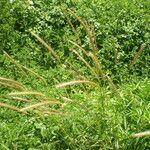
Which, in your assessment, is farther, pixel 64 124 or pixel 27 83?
pixel 27 83

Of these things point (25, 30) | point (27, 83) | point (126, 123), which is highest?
point (25, 30)

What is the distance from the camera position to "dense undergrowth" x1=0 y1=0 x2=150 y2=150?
537 cm

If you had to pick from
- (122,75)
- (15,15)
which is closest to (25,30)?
(15,15)

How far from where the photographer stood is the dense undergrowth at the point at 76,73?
17.6ft

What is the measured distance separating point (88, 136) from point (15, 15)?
14.9 ft

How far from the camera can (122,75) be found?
8.51m

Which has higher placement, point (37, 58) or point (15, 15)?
point (15, 15)

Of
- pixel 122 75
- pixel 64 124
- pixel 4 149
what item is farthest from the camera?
pixel 122 75

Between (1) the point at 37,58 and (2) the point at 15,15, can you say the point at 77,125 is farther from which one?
(2) the point at 15,15

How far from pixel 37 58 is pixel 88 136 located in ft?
11.3

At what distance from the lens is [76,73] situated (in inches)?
227

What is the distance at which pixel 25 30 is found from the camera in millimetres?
9164

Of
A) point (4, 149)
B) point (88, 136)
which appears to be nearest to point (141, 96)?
point (88, 136)

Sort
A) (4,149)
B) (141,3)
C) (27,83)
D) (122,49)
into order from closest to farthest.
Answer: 1. (4,149)
2. (27,83)
3. (122,49)
4. (141,3)
